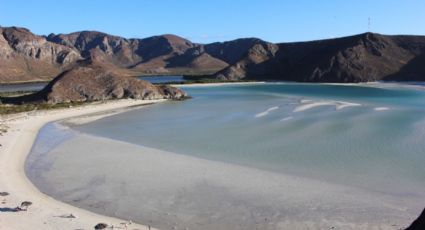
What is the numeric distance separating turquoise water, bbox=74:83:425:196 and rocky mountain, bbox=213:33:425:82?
236ft

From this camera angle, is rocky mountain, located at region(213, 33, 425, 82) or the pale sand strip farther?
rocky mountain, located at region(213, 33, 425, 82)

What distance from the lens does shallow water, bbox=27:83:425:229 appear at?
15.3 metres

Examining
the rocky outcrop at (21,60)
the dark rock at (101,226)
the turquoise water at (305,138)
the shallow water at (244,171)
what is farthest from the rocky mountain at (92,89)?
the rocky outcrop at (21,60)

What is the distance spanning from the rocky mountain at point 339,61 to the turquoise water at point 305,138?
72.0 meters

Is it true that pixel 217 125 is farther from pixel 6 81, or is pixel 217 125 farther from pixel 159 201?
pixel 6 81

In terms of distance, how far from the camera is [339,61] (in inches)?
4889

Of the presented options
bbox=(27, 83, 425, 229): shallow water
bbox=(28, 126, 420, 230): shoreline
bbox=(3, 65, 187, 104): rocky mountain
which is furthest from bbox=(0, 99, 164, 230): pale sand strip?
bbox=(3, 65, 187, 104): rocky mountain

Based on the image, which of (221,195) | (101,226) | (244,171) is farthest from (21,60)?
(101,226)

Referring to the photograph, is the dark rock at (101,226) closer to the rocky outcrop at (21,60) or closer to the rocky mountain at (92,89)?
the rocky mountain at (92,89)

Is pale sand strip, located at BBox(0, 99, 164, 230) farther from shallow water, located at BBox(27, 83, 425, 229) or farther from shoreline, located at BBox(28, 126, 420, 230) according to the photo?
shoreline, located at BBox(28, 126, 420, 230)

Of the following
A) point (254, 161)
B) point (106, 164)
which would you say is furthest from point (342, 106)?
point (106, 164)

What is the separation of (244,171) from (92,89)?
4723 centimetres

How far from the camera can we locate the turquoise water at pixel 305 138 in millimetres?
20750

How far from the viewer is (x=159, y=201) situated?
1648 centimetres
